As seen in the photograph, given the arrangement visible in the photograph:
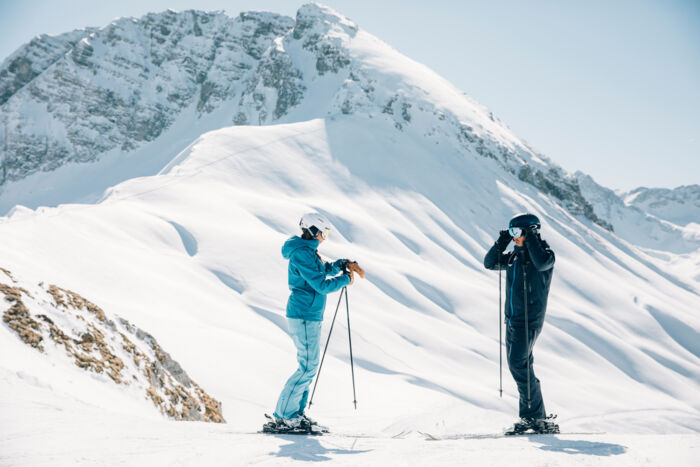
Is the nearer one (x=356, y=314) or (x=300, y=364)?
(x=300, y=364)

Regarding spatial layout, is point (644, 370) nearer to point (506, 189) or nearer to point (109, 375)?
point (506, 189)

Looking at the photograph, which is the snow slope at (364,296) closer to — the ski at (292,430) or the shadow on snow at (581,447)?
the shadow on snow at (581,447)

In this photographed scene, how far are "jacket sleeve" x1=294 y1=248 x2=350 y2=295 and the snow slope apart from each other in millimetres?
1776

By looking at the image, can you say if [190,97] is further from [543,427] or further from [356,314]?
[543,427]

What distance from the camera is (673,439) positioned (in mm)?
5668

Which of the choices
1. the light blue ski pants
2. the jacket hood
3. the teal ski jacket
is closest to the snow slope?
the light blue ski pants

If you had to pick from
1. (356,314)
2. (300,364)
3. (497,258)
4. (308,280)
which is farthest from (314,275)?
(356,314)

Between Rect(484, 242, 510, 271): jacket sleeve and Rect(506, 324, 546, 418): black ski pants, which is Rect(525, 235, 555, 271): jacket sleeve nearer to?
Rect(484, 242, 510, 271): jacket sleeve

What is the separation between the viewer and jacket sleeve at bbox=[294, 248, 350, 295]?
20.3 feet

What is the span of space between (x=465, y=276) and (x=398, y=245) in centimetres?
712

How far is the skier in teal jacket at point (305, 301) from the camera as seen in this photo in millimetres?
6277

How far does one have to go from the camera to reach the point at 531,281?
6.57m

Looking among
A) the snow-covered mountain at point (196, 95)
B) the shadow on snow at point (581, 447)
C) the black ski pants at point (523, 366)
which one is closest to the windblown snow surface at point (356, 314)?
the shadow on snow at point (581, 447)

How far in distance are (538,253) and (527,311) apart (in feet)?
2.44
